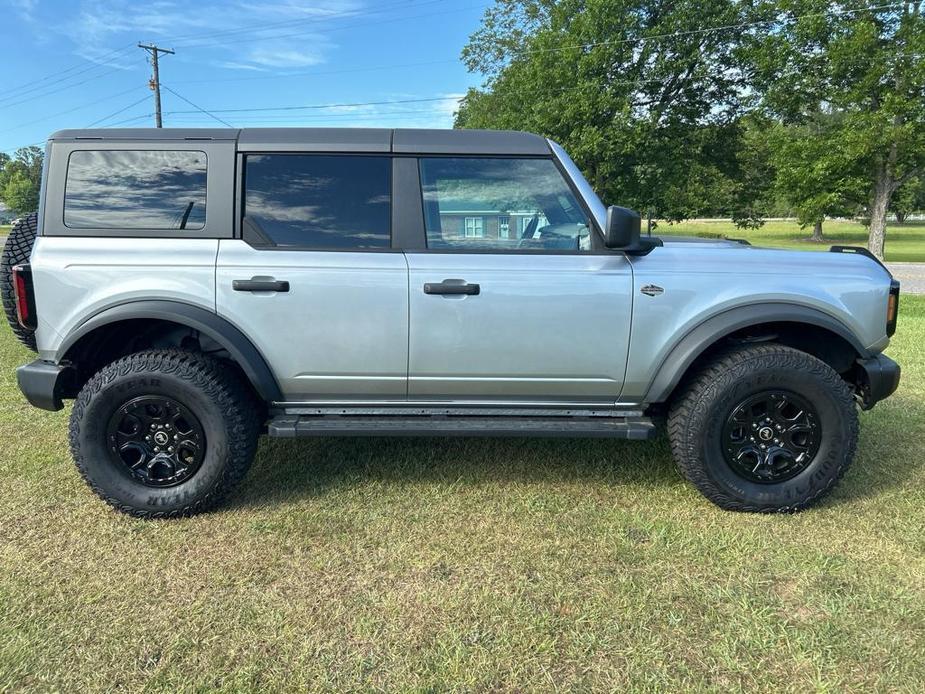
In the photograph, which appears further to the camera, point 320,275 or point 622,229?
point 320,275

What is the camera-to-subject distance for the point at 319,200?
10.2 ft

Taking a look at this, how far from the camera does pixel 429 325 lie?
3039 mm

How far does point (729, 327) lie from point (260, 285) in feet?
7.56

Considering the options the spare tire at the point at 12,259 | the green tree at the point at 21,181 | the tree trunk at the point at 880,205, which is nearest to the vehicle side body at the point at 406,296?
the spare tire at the point at 12,259

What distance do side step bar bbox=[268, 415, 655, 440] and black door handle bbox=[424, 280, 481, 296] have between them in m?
0.66

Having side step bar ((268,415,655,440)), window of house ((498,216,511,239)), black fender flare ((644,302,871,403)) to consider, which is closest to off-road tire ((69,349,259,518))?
side step bar ((268,415,655,440))

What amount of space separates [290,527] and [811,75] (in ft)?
73.7

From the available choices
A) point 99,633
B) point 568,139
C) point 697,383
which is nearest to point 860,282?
point 697,383

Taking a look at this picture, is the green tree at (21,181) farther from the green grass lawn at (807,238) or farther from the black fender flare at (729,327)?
the black fender flare at (729,327)

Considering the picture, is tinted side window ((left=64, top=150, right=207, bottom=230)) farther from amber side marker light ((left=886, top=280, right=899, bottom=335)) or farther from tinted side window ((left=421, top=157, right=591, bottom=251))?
amber side marker light ((left=886, top=280, right=899, bottom=335))

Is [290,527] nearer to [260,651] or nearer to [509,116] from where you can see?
[260,651]

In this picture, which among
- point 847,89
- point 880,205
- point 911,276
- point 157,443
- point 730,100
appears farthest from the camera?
point 730,100

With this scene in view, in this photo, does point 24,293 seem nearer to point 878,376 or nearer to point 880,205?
point 878,376

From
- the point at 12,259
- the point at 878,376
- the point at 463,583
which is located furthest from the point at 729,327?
the point at 12,259
